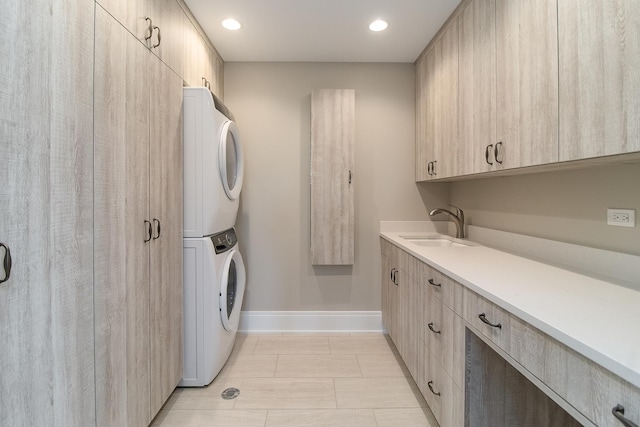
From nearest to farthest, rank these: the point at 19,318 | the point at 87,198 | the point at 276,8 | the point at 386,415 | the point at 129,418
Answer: the point at 19,318, the point at 87,198, the point at 129,418, the point at 386,415, the point at 276,8

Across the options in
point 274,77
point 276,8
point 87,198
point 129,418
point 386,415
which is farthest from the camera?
point 274,77

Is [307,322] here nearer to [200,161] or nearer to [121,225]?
[200,161]

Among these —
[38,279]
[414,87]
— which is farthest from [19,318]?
[414,87]

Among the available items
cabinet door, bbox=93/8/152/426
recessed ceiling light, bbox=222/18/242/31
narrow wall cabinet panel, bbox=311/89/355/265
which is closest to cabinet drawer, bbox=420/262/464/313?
narrow wall cabinet panel, bbox=311/89/355/265

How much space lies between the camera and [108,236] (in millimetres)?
1212

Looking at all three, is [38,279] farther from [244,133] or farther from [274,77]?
[274,77]

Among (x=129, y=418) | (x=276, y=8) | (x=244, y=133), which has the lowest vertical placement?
(x=129, y=418)

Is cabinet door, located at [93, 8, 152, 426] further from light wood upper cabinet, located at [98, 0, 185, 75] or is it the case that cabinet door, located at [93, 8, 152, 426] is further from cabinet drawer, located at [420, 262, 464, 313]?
cabinet drawer, located at [420, 262, 464, 313]

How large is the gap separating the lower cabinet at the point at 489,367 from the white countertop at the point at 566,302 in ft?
0.14

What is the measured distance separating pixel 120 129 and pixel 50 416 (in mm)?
1085

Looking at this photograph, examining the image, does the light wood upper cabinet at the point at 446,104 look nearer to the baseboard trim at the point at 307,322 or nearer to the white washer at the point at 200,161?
the baseboard trim at the point at 307,322

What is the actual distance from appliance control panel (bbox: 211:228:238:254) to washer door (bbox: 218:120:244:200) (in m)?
0.28

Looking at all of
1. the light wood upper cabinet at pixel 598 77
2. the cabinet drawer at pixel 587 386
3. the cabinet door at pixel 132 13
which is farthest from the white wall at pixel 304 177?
the cabinet drawer at pixel 587 386

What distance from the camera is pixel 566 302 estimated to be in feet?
3.12
